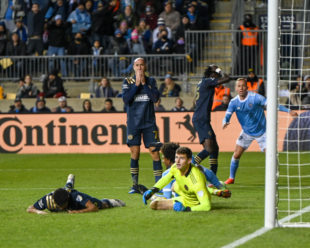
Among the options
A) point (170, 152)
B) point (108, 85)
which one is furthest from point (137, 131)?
point (108, 85)

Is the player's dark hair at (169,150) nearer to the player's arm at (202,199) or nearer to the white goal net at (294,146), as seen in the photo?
the player's arm at (202,199)

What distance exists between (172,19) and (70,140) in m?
6.70

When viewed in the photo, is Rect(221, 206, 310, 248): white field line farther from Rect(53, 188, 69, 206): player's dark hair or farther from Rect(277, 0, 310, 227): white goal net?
Rect(53, 188, 69, 206): player's dark hair

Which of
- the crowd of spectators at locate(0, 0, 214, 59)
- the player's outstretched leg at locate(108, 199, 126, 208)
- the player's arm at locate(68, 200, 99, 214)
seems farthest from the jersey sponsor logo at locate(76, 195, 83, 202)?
the crowd of spectators at locate(0, 0, 214, 59)

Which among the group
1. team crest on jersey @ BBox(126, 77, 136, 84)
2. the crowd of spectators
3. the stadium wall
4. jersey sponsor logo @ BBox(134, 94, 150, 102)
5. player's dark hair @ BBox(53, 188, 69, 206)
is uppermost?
the crowd of spectators

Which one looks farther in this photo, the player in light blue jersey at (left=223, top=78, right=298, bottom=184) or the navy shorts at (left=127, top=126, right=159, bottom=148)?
the player in light blue jersey at (left=223, top=78, right=298, bottom=184)

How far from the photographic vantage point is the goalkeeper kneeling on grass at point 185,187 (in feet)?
32.8

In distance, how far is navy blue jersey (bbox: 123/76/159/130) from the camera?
1268 cm

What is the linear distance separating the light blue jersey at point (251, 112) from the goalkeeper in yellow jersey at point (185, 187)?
4.37 m

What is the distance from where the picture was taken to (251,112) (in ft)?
47.6

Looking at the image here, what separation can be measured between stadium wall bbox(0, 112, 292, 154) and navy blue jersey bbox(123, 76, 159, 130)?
29.4 ft

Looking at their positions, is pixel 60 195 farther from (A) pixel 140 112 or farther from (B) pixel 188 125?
(B) pixel 188 125

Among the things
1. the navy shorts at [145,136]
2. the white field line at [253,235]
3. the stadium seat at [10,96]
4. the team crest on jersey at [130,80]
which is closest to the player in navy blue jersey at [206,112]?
the navy shorts at [145,136]

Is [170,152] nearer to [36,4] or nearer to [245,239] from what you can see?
[245,239]
